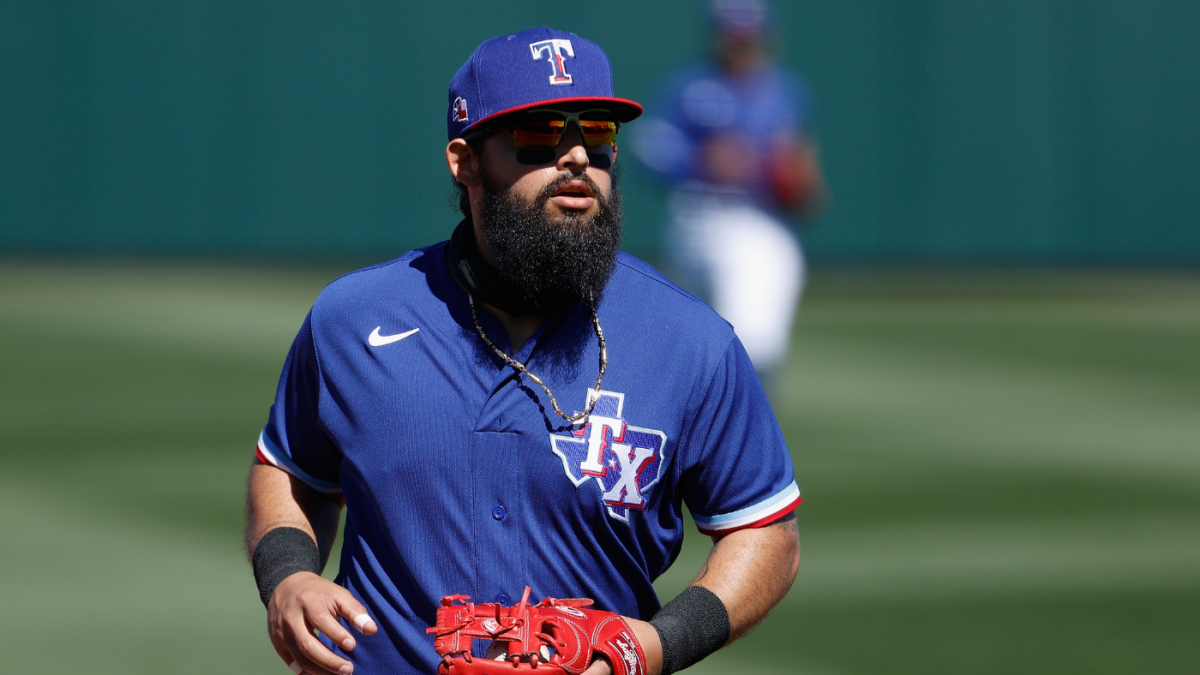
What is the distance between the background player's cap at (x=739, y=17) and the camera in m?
10.1

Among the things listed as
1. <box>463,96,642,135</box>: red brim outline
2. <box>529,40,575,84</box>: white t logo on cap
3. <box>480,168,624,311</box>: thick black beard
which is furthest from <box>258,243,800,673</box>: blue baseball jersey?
<box>529,40,575,84</box>: white t logo on cap

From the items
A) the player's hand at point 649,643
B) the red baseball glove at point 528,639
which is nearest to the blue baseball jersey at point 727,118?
the player's hand at point 649,643

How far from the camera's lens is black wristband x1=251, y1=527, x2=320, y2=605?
3.22 m

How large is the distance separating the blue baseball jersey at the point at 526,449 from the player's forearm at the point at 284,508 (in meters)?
0.18

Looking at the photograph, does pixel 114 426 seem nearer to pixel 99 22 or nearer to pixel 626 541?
pixel 626 541

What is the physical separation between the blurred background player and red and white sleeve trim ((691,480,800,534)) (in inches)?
263

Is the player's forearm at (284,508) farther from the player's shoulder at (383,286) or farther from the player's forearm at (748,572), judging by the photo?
the player's forearm at (748,572)

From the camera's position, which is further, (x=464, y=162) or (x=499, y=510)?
(x=464, y=162)

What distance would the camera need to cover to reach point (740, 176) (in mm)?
10266

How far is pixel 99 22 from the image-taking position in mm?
21438

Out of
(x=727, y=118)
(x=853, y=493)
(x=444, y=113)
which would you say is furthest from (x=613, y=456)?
(x=444, y=113)

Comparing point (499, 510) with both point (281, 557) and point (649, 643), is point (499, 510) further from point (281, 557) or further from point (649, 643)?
point (281, 557)

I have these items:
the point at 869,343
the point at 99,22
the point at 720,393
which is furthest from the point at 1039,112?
the point at 720,393

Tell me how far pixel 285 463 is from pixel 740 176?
715cm
